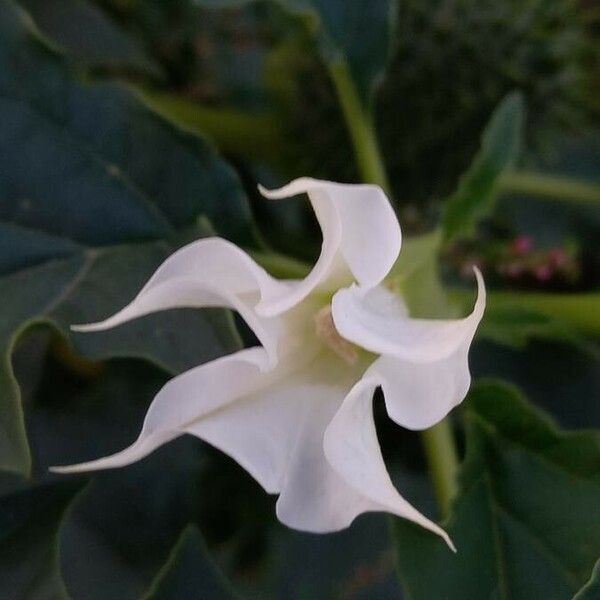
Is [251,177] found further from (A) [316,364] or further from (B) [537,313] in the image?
(A) [316,364]

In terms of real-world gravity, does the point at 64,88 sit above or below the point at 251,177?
above

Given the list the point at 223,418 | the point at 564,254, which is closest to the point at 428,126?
the point at 564,254

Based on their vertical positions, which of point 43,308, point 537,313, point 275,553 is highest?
point 43,308

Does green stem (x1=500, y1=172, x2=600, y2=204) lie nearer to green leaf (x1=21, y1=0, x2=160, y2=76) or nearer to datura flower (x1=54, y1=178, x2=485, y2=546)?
green leaf (x1=21, y1=0, x2=160, y2=76)

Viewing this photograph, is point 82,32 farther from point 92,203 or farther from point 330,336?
point 330,336

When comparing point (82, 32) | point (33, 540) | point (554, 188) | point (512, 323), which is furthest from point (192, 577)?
point (554, 188)

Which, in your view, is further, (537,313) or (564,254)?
(564,254)
